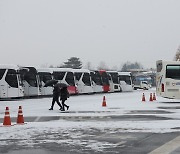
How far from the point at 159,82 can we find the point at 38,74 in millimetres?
15269

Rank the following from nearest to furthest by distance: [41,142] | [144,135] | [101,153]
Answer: [101,153] < [41,142] < [144,135]

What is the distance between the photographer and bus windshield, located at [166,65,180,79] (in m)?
29.1

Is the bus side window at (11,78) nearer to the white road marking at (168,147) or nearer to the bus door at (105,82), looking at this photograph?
the bus door at (105,82)

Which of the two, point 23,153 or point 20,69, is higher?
point 20,69

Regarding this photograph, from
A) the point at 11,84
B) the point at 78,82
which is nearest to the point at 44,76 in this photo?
the point at 78,82

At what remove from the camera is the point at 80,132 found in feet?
42.4

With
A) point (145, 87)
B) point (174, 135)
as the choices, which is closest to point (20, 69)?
point (174, 135)

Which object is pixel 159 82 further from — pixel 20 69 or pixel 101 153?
pixel 101 153

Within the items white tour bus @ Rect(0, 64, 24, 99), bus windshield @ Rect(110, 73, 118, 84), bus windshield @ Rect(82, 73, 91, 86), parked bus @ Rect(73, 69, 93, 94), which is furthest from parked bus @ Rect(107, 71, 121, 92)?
white tour bus @ Rect(0, 64, 24, 99)

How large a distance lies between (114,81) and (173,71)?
29.6 m

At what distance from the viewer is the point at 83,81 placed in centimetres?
4953

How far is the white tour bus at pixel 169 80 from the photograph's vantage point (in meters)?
28.9

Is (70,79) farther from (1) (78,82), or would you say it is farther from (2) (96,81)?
(2) (96,81)

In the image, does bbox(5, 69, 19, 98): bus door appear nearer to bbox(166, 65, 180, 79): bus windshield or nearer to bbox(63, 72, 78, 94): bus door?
bbox(63, 72, 78, 94): bus door
